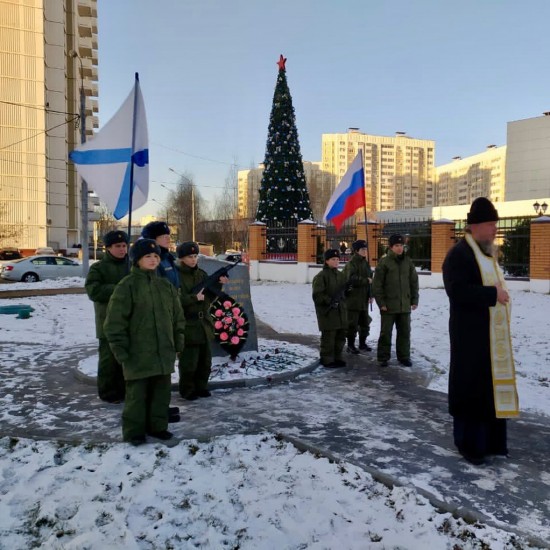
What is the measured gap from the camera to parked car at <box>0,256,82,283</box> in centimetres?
2267

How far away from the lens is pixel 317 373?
713 centimetres

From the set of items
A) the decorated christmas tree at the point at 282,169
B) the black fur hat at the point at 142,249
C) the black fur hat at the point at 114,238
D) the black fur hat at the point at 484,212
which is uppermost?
the decorated christmas tree at the point at 282,169

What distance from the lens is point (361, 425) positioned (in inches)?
194

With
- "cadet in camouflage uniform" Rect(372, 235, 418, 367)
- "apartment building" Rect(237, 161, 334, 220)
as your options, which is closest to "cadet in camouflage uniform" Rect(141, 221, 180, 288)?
"cadet in camouflage uniform" Rect(372, 235, 418, 367)

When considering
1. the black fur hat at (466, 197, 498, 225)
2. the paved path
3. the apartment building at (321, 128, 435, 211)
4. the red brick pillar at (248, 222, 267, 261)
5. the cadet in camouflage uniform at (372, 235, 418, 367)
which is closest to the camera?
the paved path

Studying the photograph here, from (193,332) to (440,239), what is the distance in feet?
47.5

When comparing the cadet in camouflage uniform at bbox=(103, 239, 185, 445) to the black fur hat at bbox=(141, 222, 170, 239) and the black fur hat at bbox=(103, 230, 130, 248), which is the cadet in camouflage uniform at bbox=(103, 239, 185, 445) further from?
the black fur hat at bbox=(103, 230, 130, 248)

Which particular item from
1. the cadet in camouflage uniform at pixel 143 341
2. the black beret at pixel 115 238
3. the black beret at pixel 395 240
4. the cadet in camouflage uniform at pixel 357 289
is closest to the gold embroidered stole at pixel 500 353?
the cadet in camouflage uniform at pixel 143 341

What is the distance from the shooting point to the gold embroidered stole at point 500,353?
390cm

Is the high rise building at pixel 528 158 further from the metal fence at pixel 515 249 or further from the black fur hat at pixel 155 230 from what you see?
the black fur hat at pixel 155 230

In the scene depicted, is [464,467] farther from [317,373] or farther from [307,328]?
[307,328]

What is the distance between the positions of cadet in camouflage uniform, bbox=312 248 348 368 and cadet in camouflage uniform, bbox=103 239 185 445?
3096mm

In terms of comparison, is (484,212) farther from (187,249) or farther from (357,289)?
(357,289)

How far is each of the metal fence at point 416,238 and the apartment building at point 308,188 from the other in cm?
1909
